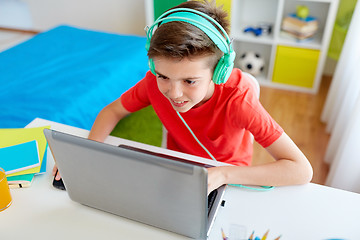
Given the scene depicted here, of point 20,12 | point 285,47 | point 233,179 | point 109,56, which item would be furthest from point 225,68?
point 20,12

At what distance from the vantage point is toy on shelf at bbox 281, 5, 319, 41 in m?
2.58

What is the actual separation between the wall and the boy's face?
2.56 m

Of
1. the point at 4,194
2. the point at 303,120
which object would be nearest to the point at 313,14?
the point at 303,120

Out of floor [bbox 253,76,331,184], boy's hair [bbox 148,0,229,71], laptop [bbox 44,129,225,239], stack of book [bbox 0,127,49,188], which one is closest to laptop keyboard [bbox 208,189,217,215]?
laptop [bbox 44,129,225,239]

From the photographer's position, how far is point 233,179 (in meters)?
0.89

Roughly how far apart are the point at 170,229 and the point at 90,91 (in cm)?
120

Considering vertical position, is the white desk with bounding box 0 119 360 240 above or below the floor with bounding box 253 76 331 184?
above

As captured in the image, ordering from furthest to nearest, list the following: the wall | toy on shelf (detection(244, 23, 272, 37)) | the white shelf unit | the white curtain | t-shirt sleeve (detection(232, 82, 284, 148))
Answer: the wall < toy on shelf (detection(244, 23, 272, 37)) < the white shelf unit < the white curtain < t-shirt sleeve (detection(232, 82, 284, 148))

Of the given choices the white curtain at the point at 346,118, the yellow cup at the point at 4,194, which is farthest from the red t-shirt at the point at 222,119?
the white curtain at the point at 346,118

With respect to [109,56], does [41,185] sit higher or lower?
higher

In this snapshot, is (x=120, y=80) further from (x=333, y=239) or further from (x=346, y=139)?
(x=333, y=239)

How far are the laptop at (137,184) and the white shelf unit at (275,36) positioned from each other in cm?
210

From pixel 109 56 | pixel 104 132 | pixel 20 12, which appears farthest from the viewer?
pixel 20 12

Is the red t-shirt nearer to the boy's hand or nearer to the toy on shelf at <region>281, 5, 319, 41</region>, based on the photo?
the boy's hand
